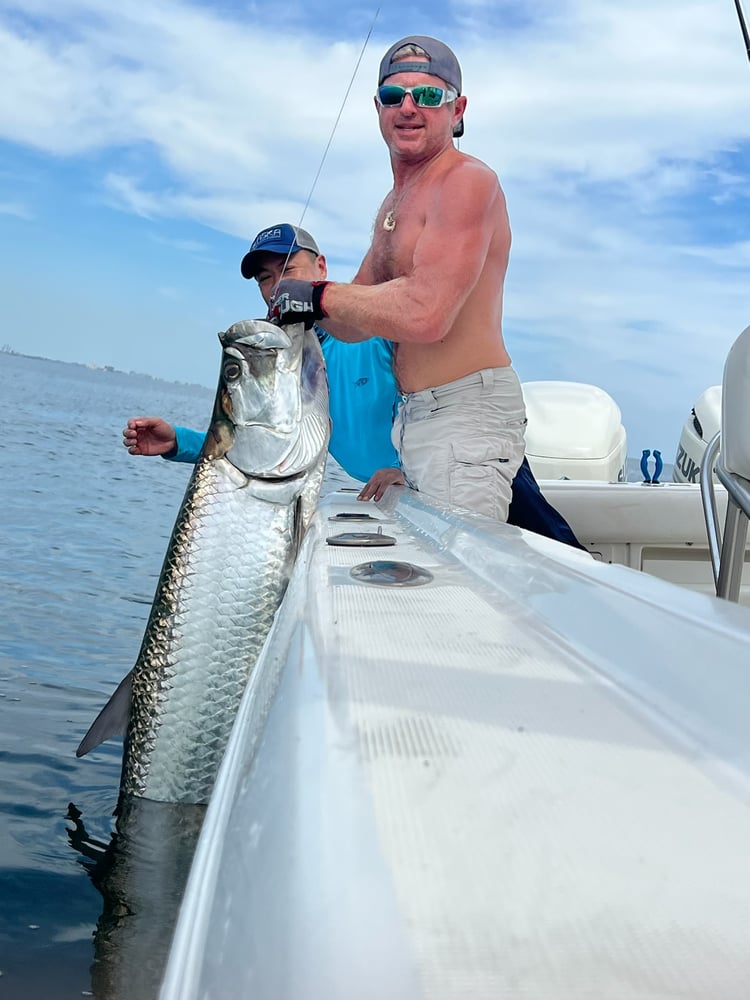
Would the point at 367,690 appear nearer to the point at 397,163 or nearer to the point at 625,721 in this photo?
the point at 625,721

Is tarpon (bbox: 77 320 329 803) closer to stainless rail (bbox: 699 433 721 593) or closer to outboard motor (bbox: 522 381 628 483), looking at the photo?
stainless rail (bbox: 699 433 721 593)

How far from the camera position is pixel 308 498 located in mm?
2057

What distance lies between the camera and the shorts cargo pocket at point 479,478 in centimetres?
276

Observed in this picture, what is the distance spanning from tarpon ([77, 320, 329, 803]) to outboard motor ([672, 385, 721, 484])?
352 centimetres

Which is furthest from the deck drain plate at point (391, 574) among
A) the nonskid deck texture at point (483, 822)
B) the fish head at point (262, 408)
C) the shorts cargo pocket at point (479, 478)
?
the shorts cargo pocket at point (479, 478)

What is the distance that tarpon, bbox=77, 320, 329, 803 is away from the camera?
1.89m

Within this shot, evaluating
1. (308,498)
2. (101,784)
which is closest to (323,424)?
(308,498)

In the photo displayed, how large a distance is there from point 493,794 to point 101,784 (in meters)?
2.44

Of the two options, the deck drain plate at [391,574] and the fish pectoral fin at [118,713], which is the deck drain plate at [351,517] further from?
the deck drain plate at [391,574]

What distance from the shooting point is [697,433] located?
5316 mm

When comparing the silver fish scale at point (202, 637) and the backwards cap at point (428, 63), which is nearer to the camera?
the silver fish scale at point (202, 637)

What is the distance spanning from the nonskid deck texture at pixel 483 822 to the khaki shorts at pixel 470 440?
1849mm

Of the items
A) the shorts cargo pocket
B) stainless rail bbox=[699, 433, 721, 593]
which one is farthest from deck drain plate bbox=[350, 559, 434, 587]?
the shorts cargo pocket

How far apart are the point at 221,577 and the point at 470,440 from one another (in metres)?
1.13
